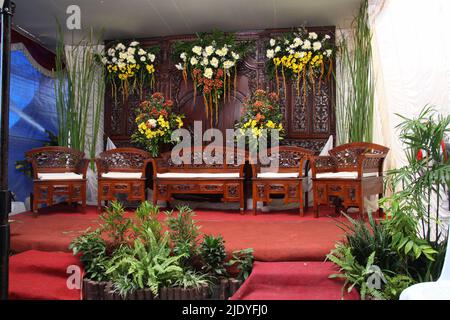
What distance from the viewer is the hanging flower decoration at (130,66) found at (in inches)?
187

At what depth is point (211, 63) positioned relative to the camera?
4473mm

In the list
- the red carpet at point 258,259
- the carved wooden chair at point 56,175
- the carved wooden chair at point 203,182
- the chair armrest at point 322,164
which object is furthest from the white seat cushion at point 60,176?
the chair armrest at point 322,164

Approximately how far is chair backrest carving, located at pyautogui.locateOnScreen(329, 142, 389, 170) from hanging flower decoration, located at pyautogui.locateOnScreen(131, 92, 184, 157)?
189cm

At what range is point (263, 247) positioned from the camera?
2.18 meters

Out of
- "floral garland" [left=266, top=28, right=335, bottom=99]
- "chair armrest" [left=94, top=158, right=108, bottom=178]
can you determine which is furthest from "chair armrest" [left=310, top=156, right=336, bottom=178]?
"chair armrest" [left=94, top=158, right=108, bottom=178]

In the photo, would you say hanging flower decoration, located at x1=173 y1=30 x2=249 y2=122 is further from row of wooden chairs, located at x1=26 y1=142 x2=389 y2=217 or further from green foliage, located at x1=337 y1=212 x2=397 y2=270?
green foliage, located at x1=337 y1=212 x2=397 y2=270

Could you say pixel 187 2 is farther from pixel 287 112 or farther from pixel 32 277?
pixel 32 277

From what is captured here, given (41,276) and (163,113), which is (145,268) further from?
(163,113)

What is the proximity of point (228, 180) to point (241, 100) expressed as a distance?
147cm

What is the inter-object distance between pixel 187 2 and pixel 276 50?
1186 millimetres

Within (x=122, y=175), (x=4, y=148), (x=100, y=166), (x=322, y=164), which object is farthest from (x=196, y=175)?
(x=4, y=148)

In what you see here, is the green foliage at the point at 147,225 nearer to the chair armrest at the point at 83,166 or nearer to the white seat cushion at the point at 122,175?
the white seat cushion at the point at 122,175

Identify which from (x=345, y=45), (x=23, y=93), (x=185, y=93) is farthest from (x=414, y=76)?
(x=23, y=93)

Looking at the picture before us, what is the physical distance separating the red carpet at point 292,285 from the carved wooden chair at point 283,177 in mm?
1528
